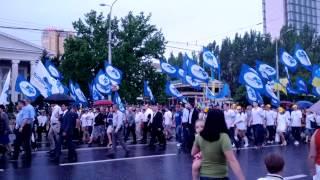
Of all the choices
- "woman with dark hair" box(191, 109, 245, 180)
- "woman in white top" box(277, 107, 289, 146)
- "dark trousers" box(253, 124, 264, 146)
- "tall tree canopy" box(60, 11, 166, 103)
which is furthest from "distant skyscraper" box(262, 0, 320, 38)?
"woman with dark hair" box(191, 109, 245, 180)

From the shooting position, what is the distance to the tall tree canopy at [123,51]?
42.0 meters

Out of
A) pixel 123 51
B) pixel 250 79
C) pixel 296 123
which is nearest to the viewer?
pixel 296 123

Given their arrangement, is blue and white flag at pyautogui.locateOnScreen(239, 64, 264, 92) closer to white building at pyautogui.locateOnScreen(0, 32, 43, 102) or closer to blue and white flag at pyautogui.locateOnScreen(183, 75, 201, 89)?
blue and white flag at pyautogui.locateOnScreen(183, 75, 201, 89)

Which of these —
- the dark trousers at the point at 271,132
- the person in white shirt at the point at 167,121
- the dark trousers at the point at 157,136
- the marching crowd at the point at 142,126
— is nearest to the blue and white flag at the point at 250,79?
the marching crowd at the point at 142,126

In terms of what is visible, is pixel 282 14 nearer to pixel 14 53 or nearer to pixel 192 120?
pixel 14 53

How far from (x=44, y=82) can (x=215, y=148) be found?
67.4 feet

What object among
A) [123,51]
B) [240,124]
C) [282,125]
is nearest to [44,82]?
[240,124]

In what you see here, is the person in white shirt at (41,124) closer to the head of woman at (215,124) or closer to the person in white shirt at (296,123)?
the person in white shirt at (296,123)

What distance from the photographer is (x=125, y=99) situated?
138ft

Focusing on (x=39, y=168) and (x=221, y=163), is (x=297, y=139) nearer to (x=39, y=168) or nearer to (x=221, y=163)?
(x=39, y=168)

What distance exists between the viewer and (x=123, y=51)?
4197 cm

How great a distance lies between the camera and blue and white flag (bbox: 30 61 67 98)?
24.7 meters

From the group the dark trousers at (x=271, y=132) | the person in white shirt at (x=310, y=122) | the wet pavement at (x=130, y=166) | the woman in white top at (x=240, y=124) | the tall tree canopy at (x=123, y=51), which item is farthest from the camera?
the tall tree canopy at (x=123, y=51)

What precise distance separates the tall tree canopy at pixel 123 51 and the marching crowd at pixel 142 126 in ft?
55.2
